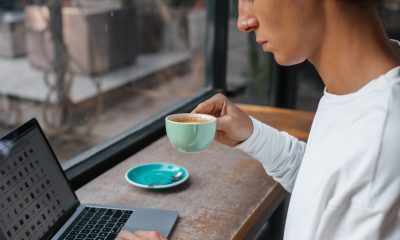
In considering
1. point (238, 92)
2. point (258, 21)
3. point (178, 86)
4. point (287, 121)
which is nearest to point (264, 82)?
point (238, 92)

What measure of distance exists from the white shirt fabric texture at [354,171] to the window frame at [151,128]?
2.35 ft

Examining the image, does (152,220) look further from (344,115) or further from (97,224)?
(344,115)

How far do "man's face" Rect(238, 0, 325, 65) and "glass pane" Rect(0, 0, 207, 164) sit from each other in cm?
209

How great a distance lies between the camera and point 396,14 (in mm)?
4316

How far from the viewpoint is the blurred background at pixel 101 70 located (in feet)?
10.2

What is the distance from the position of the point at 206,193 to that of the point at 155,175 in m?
0.16

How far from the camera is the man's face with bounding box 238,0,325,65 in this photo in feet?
2.58

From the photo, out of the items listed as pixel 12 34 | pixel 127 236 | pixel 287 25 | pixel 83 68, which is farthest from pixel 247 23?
pixel 12 34

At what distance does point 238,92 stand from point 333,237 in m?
1.76

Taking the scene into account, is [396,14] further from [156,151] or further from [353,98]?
[353,98]

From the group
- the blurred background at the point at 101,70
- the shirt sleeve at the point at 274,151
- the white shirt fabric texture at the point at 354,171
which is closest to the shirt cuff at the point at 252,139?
the shirt sleeve at the point at 274,151

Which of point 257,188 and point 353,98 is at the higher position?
point 353,98

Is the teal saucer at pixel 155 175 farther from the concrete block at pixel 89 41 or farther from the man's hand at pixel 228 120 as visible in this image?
the concrete block at pixel 89 41

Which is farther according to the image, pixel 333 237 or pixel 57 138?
pixel 57 138
